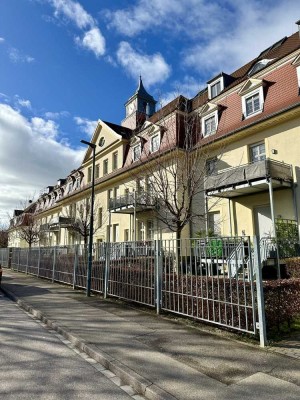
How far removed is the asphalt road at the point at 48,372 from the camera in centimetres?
387

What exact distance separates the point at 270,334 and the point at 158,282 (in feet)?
10.2

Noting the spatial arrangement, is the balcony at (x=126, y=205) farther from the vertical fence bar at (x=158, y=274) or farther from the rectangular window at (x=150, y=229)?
the vertical fence bar at (x=158, y=274)

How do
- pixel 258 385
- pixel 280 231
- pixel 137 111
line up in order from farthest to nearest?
pixel 137 111
pixel 280 231
pixel 258 385

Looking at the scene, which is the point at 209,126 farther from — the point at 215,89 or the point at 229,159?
the point at 215,89

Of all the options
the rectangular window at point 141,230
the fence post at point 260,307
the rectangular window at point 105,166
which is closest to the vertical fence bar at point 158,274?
the fence post at point 260,307

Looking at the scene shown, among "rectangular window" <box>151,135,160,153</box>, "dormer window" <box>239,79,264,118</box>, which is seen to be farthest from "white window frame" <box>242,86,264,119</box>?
"rectangular window" <box>151,135,160,153</box>

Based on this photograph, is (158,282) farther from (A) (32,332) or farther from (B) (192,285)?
(A) (32,332)

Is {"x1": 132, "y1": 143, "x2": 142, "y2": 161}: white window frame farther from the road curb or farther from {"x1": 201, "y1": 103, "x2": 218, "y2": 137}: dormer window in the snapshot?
the road curb

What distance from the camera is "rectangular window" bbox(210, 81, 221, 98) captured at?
66.2ft

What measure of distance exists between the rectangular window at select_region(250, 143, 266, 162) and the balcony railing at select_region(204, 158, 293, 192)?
2047 millimetres

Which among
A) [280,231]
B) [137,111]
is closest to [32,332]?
[280,231]

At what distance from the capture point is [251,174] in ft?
46.8

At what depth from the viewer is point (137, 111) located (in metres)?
32.5

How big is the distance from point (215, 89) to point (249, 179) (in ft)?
28.9
